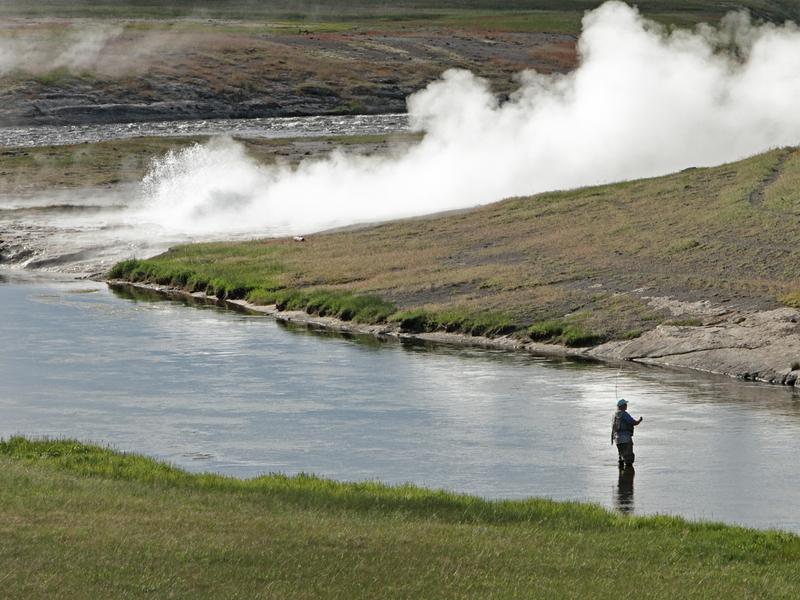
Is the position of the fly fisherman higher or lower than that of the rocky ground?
lower

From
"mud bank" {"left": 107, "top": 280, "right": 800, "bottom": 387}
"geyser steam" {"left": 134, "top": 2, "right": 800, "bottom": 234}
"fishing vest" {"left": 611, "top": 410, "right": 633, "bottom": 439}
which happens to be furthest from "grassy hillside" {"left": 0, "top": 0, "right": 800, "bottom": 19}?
"fishing vest" {"left": 611, "top": 410, "right": 633, "bottom": 439}

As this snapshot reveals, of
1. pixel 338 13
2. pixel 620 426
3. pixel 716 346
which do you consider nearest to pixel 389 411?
pixel 620 426

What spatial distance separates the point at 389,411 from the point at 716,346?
10214 mm

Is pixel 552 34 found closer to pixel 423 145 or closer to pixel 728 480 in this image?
pixel 423 145

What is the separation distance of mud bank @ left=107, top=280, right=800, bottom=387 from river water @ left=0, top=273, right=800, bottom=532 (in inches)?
40.5

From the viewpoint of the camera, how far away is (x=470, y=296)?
47.1 metres

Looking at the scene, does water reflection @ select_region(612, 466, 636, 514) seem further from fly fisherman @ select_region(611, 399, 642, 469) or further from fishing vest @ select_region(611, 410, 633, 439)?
fishing vest @ select_region(611, 410, 633, 439)

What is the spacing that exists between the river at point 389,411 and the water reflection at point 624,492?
0.07 m

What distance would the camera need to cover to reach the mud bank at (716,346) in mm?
37812

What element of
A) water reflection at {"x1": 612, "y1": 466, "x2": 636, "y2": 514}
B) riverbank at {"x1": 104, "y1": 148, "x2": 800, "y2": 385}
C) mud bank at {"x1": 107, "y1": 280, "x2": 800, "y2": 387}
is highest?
riverbank at {"x1": 104, "y1": 148, "x2": 800, "y2": 385}

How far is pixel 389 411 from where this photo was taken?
3353 centimetres

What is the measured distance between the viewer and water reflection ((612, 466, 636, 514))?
2505 centimetres

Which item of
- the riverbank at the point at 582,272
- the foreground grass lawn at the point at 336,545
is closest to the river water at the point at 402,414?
the riverbank at the point at 582,272

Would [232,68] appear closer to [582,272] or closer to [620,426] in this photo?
[582,272]
